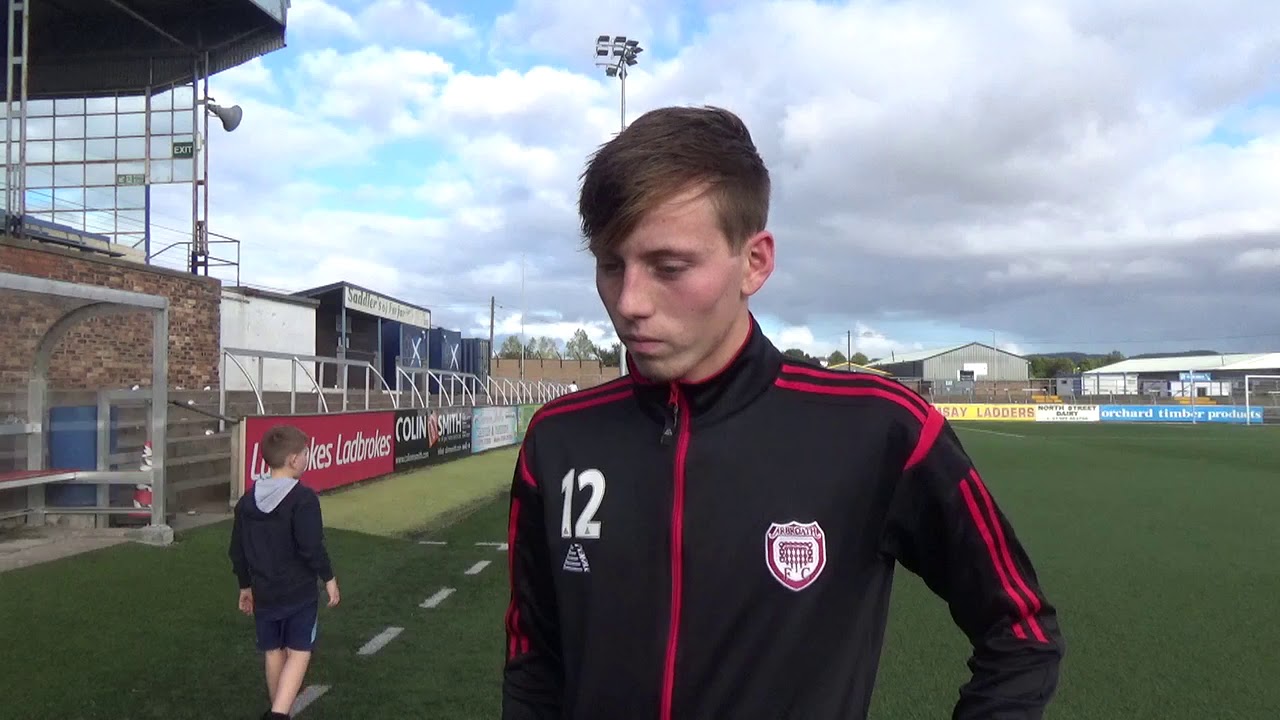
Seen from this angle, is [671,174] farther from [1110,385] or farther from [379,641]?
[1110,385]

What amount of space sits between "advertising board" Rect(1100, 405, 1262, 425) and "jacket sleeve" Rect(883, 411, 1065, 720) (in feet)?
176

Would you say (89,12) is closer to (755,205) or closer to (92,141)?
(92,141)

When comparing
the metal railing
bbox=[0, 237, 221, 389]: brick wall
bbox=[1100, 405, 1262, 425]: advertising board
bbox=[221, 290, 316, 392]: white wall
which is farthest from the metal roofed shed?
bbox=[1100, 405, 1262, 425]: advertising board

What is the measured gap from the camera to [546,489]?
5.78 feet

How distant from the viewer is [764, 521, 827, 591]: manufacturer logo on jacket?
1.56 metres

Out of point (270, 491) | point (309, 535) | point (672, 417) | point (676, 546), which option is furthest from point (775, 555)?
point (270, 491)

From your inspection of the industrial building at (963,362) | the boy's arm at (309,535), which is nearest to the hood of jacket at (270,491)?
the boy's arm at (309,535)

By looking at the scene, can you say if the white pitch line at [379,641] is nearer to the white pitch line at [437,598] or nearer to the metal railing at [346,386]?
the white pitch line at [437,598]

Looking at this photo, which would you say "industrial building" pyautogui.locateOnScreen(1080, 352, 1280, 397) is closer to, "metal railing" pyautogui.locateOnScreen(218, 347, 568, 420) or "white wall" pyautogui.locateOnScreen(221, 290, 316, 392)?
"metal railing" pyautogui.locateOnScreen(218, 347, 568, 420)

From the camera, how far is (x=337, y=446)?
14000mm

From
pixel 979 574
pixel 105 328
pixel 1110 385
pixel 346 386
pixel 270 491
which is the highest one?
pixel 105 328

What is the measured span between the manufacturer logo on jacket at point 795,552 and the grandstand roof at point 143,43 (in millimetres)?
20516

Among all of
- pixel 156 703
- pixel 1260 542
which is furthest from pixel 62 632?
pixel 1260 542

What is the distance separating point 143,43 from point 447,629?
1799cm
